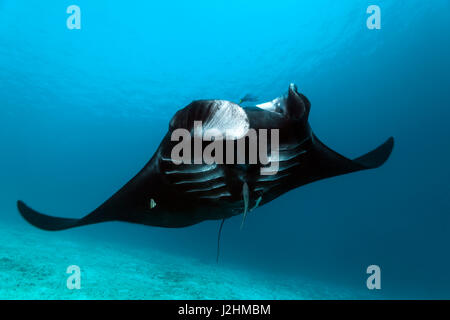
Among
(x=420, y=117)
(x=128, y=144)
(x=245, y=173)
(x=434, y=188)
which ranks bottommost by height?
(x=245, y=173)

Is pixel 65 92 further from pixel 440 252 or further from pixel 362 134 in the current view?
pixel 440 252

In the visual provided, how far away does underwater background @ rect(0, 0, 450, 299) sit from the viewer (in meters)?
12.5

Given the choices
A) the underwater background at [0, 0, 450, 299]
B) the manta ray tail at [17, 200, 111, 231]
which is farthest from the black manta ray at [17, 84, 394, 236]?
the underwater background at [0, 0, 450, 299]

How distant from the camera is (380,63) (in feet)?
91.4

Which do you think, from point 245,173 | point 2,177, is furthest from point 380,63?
point 2,177

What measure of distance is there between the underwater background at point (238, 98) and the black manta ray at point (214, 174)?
538cm

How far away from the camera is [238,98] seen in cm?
3023

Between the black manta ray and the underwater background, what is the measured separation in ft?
17.7
